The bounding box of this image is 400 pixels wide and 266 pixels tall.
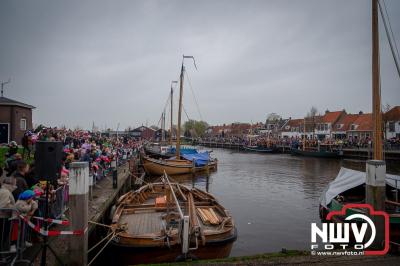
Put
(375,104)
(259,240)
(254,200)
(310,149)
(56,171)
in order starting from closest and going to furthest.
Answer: (56,171), (375,104), (259,240), (254,200), (310,149)

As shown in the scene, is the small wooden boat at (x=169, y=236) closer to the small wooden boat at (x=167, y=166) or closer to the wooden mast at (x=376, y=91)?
the wooden mast at (x=376, y=91)

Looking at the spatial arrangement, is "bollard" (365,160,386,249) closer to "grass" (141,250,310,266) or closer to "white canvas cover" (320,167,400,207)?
"grass" (141,250,310,266)

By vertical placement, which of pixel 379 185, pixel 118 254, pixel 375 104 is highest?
pixel 375 104

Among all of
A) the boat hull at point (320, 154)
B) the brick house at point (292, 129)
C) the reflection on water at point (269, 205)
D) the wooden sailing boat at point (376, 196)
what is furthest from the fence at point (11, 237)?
the brick house at point (292, 129)

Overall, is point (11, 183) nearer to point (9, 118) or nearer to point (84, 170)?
point (84, 170)

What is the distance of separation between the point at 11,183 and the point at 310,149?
64.5m

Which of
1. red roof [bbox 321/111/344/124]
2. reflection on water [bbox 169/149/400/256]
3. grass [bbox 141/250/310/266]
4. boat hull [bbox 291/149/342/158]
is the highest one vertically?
red roof [bbox 321/111/344/124]

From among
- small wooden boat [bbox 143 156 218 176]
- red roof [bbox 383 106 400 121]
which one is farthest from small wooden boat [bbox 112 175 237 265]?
red roof [bbox 383 106 400 121]

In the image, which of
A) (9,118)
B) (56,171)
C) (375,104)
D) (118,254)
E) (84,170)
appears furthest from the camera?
(9,118)

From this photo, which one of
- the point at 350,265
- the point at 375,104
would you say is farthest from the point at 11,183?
the point at 375,104

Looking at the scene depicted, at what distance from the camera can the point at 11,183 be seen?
7.44 m

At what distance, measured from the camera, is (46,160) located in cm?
639

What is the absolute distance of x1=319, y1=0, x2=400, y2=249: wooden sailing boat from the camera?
1018cm

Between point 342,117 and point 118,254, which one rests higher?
point 342,117
